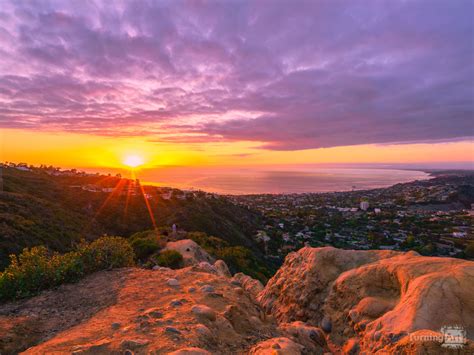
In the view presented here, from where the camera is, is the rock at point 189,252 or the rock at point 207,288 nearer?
the rock at point 207,288

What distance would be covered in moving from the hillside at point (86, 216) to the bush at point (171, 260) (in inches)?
296

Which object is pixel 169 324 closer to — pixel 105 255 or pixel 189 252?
pixel 105 255

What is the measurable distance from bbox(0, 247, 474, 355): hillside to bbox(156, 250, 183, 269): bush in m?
5.36

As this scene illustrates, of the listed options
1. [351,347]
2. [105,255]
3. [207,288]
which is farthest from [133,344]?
[105,255]

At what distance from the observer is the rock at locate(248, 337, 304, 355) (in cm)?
388

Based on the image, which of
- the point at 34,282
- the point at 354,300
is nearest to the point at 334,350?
the point at 354,300

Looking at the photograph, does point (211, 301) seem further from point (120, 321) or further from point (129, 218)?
point (129, 218)

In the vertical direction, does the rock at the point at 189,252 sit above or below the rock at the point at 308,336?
below

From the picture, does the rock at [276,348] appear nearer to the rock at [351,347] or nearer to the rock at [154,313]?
the rock at [351,347]

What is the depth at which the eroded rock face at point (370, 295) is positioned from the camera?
12.4 ft

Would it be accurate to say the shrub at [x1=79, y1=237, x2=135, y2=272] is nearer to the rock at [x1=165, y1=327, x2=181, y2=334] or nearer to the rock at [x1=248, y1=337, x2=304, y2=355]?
the rock at [x1=165, y1=327, x2=181, y2=334]

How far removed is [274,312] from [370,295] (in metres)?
2.81

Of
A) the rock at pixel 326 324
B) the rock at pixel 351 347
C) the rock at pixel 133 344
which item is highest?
the rock at pixel 133 344

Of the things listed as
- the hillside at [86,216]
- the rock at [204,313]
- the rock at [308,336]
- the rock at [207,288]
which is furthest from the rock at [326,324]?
the hillside at [86,216]
